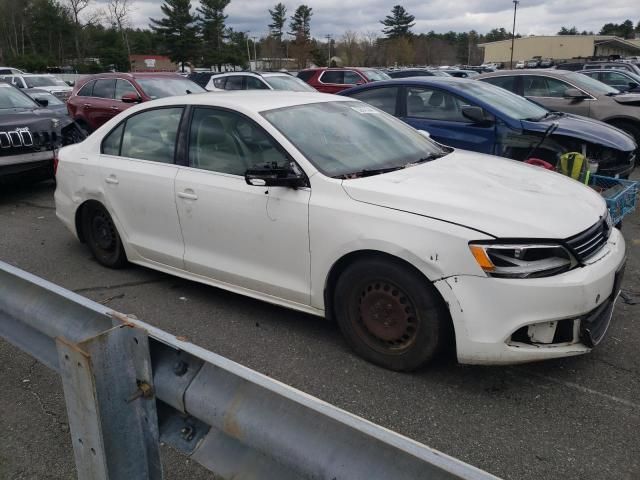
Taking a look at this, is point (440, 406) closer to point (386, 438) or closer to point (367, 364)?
point (367, 364)

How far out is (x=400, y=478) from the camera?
1218 millimetres

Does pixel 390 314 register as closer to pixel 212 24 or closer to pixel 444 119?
pixel 444 119

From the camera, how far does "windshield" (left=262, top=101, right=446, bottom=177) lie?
368 centimetres

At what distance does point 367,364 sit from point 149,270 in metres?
2.56

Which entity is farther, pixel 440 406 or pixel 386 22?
pixel 386 22

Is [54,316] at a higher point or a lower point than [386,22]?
lower

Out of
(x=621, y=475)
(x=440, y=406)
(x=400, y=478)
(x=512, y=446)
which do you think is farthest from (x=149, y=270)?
(x=400, y=478)

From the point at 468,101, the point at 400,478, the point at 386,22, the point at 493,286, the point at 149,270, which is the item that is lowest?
the point at 149,270

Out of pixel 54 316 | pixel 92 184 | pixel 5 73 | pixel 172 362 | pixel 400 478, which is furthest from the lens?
pixel 5 73

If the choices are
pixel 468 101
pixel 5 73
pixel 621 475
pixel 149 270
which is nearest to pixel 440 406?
pixel 621 475

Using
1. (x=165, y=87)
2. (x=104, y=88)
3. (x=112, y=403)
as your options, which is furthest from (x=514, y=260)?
(x=104, y=88)

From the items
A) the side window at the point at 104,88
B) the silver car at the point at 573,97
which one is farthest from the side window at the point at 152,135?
the silver car at the point at 573,97

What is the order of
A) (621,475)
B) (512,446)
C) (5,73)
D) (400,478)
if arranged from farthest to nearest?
(5,73)
(512,446)
(621,475)
(400,478)

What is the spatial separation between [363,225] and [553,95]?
840cm
